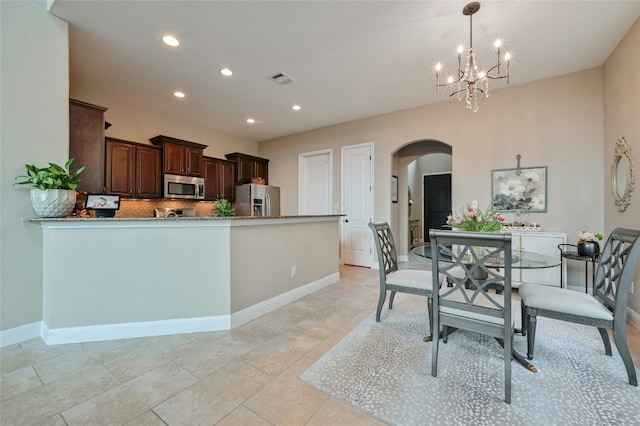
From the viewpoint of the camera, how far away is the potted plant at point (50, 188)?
85.7 inches

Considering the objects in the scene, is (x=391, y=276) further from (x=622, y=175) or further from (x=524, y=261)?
(x=622, y=175)

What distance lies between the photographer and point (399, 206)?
19.4 feet

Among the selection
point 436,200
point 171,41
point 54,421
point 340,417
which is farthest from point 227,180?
point 436,200

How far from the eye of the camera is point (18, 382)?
171 centimetres

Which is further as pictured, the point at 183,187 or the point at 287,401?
the point at 183,187

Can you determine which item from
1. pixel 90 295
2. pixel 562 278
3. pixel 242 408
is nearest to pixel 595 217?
pixel 562 278

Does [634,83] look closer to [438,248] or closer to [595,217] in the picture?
[595,217]

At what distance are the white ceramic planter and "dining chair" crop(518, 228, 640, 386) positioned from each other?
3.78 metres

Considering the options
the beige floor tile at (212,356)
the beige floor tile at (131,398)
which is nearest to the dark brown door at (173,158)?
the beige floor tile at (212,356)

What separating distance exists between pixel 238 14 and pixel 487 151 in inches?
148

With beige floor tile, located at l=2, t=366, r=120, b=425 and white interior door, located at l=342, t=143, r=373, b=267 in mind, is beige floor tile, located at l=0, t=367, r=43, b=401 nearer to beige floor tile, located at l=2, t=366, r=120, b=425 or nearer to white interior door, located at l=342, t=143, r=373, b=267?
beige floor tile, located at l=2, t=366, r=120, b=425

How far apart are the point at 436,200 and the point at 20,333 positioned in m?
9.17

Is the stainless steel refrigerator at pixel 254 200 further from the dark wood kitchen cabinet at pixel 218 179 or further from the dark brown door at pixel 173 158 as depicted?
the dark brown door at pixel 173 158

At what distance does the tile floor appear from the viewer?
1.43m
